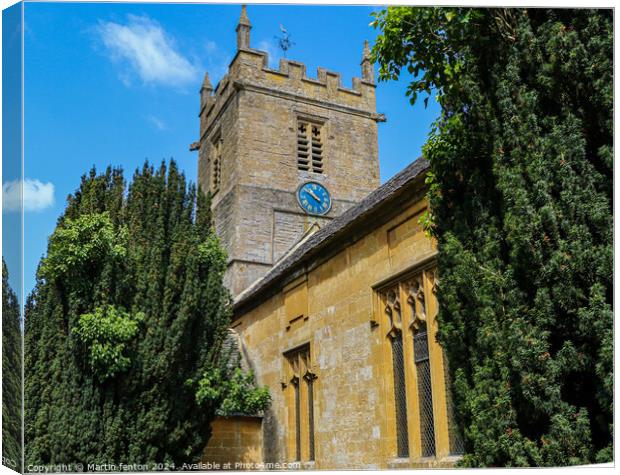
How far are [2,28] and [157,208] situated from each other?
509cm

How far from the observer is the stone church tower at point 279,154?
84.9 feet

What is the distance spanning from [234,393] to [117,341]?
12.3 ft

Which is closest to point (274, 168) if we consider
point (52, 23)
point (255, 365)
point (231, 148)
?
point (231, 148)

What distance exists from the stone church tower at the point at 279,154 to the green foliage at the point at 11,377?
56.1ft

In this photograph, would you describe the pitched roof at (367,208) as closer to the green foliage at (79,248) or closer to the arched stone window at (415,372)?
the arched stone window at (415,372)

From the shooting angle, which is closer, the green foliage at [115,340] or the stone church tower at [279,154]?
the green foliage at [115,340]

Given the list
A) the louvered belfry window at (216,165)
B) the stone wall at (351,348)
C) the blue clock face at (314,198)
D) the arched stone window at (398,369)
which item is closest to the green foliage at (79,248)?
the stone wall at (351,348)

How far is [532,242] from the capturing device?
562 cm

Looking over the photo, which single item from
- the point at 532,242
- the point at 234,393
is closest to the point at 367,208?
the point at 234,393

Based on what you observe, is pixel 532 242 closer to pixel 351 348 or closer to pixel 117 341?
pixel 351 348

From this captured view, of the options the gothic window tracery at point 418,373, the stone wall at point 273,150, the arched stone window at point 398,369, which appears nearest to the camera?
the gothic window tracery at point 418,373

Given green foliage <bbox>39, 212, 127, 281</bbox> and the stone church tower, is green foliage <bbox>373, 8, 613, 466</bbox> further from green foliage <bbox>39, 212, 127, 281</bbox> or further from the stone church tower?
the stone church tower

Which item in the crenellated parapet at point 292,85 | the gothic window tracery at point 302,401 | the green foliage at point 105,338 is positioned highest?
the crenellated parapet at point 292,85

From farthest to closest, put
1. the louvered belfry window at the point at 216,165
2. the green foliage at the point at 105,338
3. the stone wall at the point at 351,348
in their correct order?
1. the louvered belfry window at the point at 216,165
2. the stone wall at the point at 351,348
3. the green foliage at the point at 105,338
